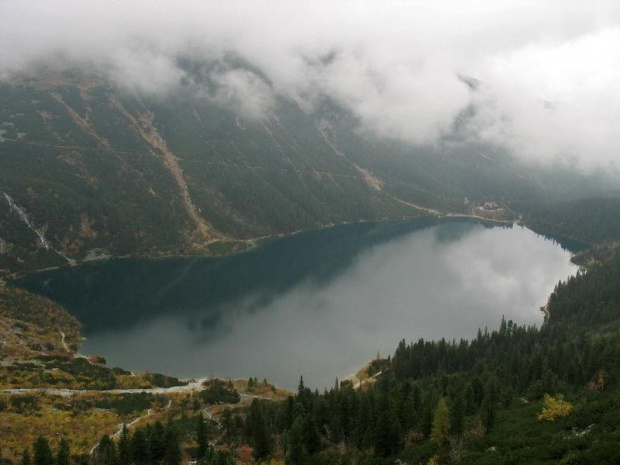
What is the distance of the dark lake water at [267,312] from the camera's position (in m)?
115

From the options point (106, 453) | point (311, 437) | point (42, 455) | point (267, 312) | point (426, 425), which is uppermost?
point (267, 312)

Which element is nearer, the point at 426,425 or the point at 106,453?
the point at 426,425

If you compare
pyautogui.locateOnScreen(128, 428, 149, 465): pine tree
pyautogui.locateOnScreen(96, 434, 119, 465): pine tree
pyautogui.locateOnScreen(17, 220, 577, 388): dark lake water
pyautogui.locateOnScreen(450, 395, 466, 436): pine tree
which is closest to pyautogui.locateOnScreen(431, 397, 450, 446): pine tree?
pyautogui.locateOnScreen(450, 395, 466, 436): pine tree

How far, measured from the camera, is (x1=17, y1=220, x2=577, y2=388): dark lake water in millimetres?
115312

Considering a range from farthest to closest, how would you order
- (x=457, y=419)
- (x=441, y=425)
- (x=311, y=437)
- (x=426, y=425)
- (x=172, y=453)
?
(x=311, y=437) < (x=426, y=425) < (x=172, y=453) < (x=457, y=419) < (x=441, y=425)

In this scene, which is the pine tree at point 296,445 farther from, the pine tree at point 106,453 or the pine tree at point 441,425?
the pine tree at point 106,453

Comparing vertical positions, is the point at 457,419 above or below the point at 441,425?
above

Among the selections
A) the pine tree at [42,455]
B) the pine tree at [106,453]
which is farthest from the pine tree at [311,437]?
the pine tree at [42,455]

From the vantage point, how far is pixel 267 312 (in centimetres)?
15088

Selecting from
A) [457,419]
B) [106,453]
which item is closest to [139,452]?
[106,453]

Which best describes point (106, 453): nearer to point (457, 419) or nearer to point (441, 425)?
point (441, 425)

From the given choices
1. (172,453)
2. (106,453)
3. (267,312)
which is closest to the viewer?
(172,453)

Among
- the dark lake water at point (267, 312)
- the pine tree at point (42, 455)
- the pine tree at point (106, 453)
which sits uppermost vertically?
the dark lake water at point (267, 312)

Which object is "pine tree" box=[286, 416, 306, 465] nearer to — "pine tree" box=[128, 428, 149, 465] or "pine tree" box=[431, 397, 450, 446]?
"pine tree" box=[431, 397, 450, 446]
